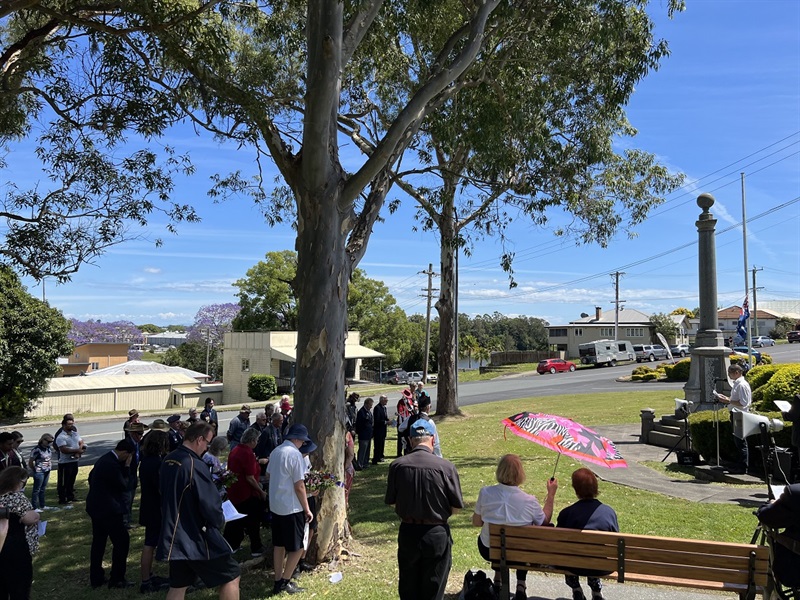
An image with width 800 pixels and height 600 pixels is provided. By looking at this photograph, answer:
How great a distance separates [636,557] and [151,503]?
494 centimetres

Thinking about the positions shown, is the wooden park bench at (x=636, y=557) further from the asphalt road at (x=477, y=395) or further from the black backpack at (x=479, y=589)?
the asphalt road at (x=477, y=395)

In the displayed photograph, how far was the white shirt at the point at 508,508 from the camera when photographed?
5.21m

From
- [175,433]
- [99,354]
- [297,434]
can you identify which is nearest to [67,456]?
[175,433]

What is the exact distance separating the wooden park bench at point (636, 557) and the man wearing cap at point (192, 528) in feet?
7.06

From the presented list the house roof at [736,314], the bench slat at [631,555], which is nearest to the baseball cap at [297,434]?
the bench slat at [631,555]

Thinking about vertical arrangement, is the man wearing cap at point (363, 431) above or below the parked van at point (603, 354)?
below

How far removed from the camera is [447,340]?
878 inches

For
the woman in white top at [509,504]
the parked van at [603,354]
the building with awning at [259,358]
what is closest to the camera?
the woman in white top at [509,504]

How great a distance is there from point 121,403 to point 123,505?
113 feet

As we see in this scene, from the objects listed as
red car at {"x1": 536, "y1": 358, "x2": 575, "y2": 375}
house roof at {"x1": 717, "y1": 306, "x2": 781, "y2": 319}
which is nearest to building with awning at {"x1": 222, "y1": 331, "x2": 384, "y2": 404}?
red car at {"x1": 536, "y1": 358, "x2": 575, "y2": 375}

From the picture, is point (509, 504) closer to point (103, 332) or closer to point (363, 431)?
point (363, 431)

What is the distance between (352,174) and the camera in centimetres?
792

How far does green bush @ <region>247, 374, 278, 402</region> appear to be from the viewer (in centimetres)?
4031

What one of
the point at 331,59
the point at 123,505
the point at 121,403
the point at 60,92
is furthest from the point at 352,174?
the point at 121,403
